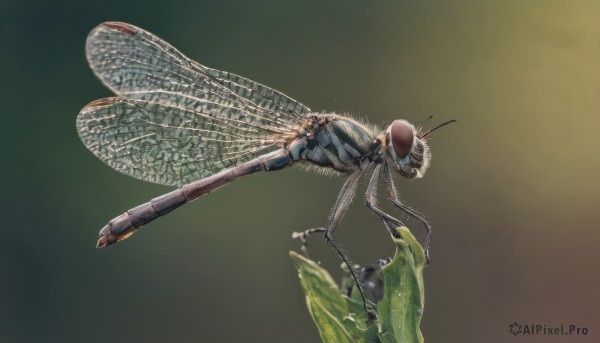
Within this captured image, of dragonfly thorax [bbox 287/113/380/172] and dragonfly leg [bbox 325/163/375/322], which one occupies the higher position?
dragonfly thorax [bbox 287/113/380/172]

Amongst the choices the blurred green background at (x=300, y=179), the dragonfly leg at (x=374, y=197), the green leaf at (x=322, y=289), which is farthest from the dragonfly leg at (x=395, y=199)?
the blurred green background at (x=300, y=179)

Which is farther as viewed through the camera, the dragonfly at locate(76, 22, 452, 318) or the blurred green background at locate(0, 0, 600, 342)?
the blurred green background at locate(0, 0, 600, 342)

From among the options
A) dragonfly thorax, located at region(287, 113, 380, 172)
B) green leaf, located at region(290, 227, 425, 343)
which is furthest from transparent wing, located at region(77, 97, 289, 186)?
green leaf, located at region(290, 227, 425, 343)

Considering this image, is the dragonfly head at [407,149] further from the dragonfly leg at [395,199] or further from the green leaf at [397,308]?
the green leaf at [397,308]

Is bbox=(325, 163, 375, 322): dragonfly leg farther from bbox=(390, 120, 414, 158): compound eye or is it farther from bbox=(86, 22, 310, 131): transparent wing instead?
bbox=(86, 22, 310, 131): transparent wing

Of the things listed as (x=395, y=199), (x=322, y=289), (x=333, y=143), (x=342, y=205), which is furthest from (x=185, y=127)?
(x=322, y=289)

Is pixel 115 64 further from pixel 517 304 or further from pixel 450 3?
pixel 450 3

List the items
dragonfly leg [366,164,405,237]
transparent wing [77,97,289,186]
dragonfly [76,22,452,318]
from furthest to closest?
transparent wing [77,97,289,186] < dragonfly [76,22,452,318] < dragonfly leg [366,164,405,237]
